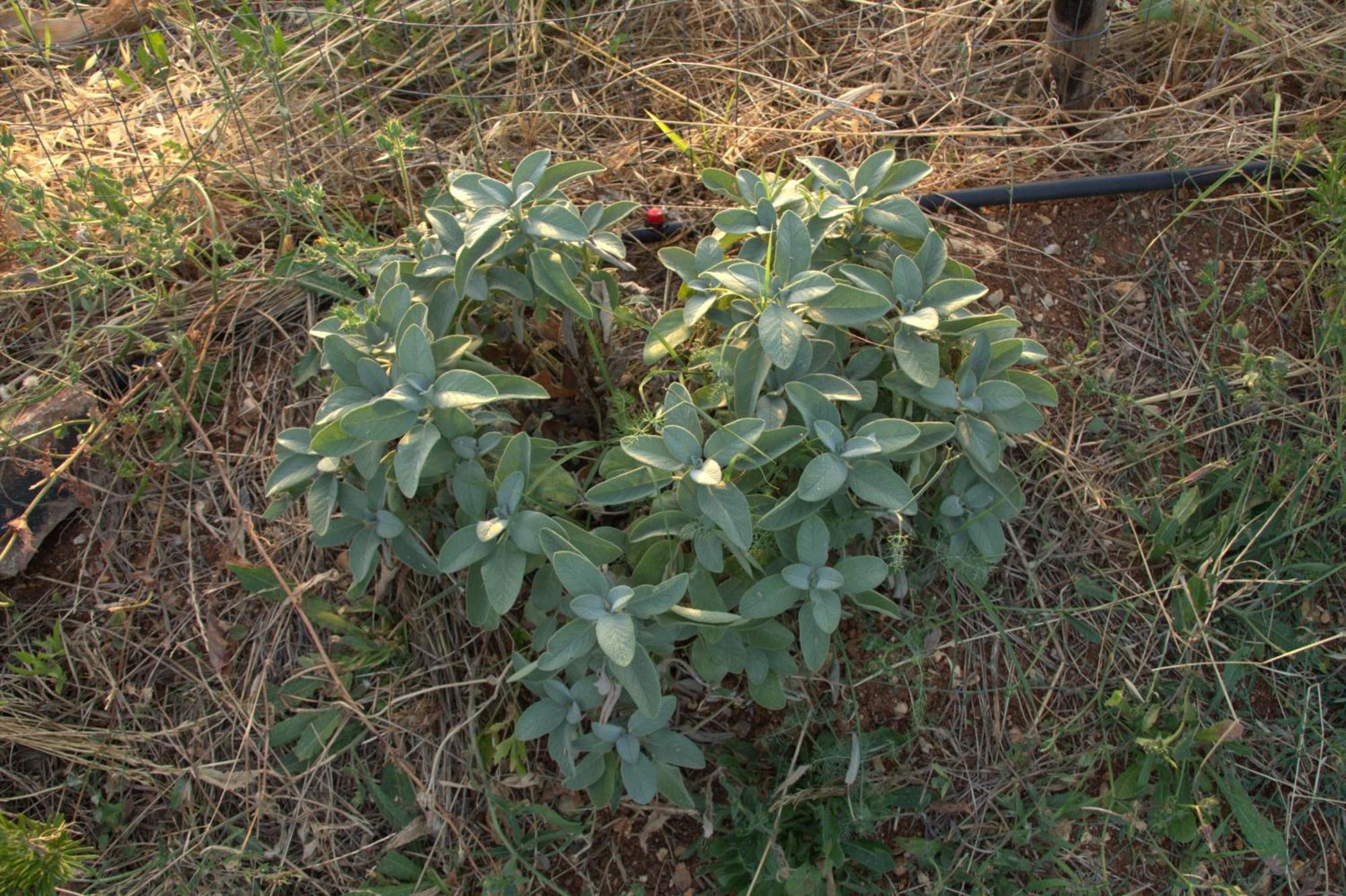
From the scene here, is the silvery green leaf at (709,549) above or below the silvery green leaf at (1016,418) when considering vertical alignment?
above

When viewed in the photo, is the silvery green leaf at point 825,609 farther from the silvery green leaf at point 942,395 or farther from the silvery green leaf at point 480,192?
the silvery green leaf at point 480,192

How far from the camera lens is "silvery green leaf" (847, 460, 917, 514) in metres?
1.69

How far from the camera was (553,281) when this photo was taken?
1.82 meters

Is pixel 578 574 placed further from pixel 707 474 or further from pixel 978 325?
pixel 978 325

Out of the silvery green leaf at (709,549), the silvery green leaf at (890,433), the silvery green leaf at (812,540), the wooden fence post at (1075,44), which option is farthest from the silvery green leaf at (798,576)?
the wooden fence post at (1075,44)

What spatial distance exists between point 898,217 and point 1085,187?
2.59 feet

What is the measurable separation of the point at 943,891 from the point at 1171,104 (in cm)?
197

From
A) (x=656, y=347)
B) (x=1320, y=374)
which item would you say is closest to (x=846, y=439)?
(x=656, y=347)

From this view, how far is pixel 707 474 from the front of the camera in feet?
5.23

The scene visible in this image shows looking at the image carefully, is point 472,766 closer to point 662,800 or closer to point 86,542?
point 662,800

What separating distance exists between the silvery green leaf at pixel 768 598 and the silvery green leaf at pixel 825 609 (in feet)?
0.10

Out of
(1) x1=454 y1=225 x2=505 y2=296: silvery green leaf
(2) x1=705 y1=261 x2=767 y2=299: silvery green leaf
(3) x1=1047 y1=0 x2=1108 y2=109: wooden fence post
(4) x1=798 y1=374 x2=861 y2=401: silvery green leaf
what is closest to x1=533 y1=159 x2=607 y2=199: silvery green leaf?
(1) x1=454 y1=225 x2=505 y2=296: silvery green leaf

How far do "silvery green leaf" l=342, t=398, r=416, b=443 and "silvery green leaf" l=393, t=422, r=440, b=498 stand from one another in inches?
0.8

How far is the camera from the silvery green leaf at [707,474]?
1.58 metres
